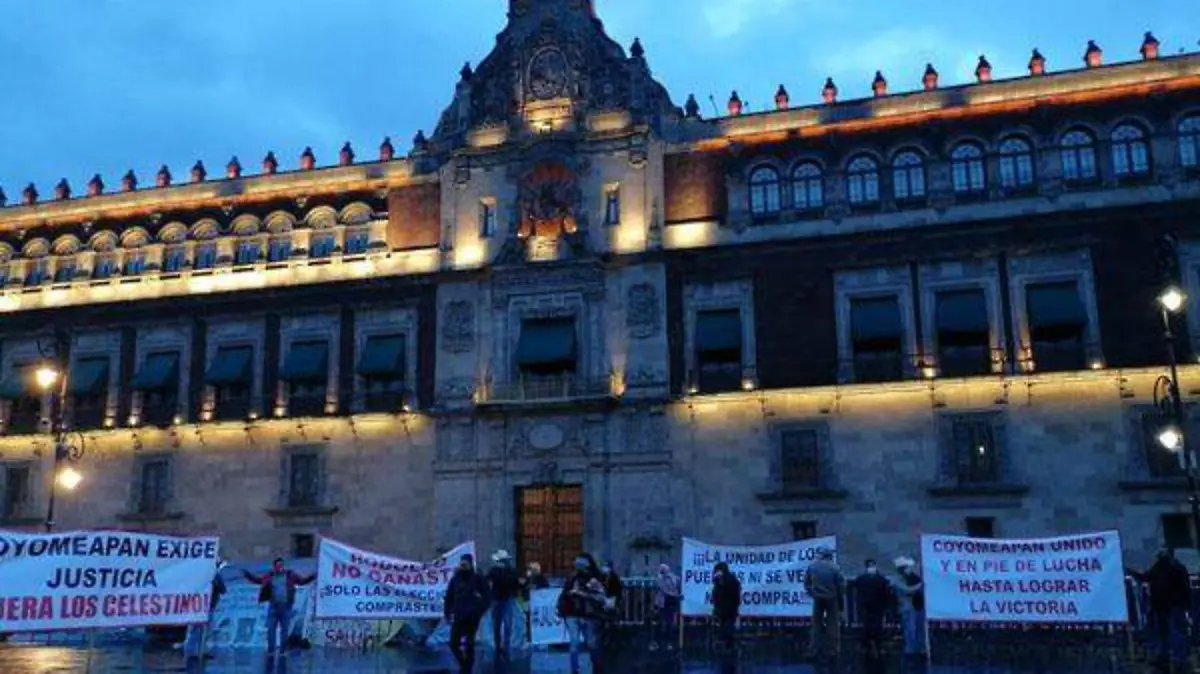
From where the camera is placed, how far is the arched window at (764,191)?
36.4 m

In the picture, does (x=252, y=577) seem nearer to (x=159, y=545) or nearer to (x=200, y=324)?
(x=159, y=545)

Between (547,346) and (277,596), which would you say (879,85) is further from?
(277,596)

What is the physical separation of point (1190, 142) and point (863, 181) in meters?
9.29

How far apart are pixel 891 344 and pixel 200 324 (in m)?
24.0

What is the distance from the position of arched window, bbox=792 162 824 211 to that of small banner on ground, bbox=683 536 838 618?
1615cm

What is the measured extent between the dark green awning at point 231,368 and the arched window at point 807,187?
1946cm

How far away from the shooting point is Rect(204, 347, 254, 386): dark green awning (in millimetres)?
39250

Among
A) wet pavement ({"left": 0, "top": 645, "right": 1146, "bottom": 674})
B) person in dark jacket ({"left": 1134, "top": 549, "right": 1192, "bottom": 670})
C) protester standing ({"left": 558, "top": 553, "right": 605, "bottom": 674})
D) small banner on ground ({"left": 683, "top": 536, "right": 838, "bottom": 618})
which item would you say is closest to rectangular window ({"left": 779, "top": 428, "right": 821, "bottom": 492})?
small banner on ground ({"left": 683, "top": 536, "right": 838, "bottom": 618})

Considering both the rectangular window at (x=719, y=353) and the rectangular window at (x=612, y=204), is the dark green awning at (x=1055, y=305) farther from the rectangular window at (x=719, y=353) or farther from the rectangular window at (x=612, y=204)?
the rectangular window at (x=612, y=204)

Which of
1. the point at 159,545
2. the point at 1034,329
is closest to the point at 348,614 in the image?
the point at 159,545

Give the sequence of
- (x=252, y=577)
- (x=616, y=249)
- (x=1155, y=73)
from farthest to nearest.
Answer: (x=616, y=249) → (x=1155, y=73) → (x=252, y=577)

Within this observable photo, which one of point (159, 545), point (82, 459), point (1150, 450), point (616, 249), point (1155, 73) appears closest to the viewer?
point (159, 545)

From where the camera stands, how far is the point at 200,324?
40.8m

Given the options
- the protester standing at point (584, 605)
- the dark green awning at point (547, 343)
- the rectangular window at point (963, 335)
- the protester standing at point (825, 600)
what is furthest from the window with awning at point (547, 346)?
the protester standing at point (584, 605)
